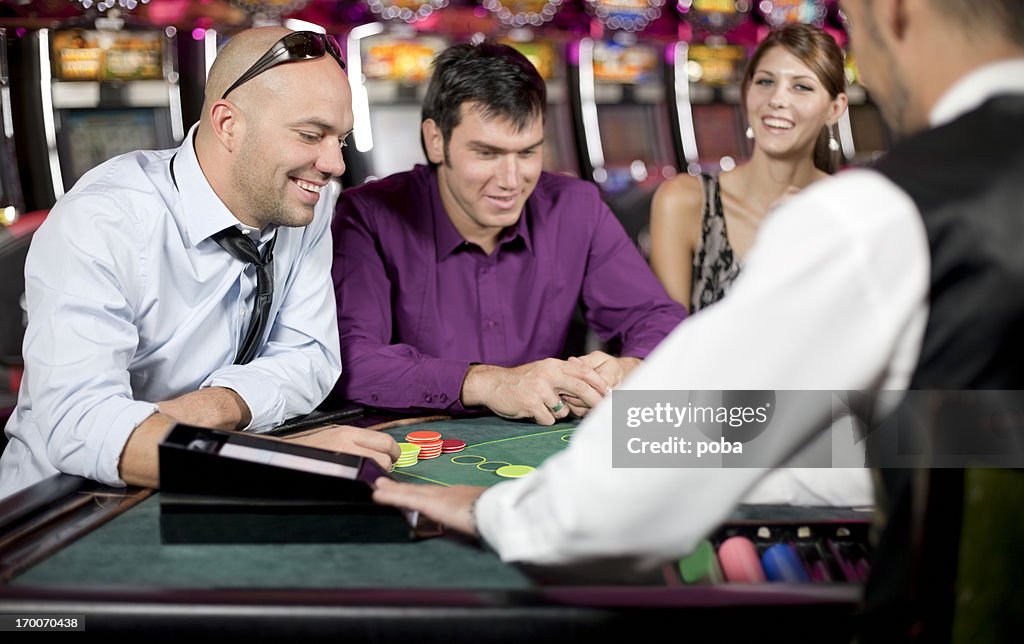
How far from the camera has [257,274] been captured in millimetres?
2105

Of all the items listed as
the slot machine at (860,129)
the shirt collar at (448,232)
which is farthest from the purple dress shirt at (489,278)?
the slot machine at (860,129)

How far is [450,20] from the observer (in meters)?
6.04

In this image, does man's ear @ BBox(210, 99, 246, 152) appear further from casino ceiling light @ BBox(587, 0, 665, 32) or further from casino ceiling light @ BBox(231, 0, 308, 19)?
casino ceiling light @ BBox(587, 0, 665, 32)

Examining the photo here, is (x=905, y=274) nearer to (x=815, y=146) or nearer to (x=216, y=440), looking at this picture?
(x=216, y=440)

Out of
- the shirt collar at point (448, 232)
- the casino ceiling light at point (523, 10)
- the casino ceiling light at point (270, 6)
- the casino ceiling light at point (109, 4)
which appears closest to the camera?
the shirt collar at point (448, 232)

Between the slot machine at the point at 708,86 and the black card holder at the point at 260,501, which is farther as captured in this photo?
the slot machine at the point at 708,86

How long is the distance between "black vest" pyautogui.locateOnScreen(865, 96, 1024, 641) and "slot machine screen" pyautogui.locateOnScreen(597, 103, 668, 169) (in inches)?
217

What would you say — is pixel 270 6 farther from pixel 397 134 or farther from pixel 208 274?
pixel 208 274

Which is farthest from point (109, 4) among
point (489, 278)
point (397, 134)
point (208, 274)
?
point (208, 274)

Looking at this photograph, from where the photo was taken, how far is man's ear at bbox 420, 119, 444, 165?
2.67 meters

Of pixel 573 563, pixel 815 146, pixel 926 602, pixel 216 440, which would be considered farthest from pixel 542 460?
pixel 815 146

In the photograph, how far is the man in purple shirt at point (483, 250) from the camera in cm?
251

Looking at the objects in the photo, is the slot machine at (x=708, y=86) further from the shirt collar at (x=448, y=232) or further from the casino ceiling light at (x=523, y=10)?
the shirt collar at (x=448, y=232)

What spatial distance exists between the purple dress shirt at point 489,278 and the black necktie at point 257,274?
0.34m
